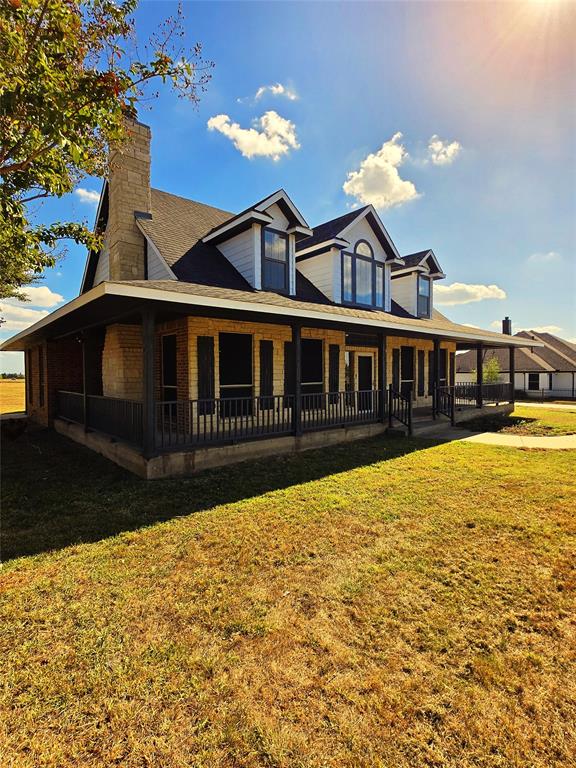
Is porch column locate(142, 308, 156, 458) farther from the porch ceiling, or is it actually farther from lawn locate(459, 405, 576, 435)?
lawn locate(459, 405, 576, 435)

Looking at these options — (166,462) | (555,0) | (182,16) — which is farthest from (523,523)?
(555,0)

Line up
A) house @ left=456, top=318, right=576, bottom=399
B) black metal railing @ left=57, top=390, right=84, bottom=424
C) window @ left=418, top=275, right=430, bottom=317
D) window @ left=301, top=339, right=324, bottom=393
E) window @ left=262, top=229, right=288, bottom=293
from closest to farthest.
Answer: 1. window @ left=262, top=229, right=288, bottom=293
2. black metal railing @ left=57, top=390, right=84, bottom=424
3. window @ left=301, top=339, right=324, bottom=393
4. window @ left=418, top=275, right=430, bottom=317
5. house @ left=456, top=318, right=576, bottom=399

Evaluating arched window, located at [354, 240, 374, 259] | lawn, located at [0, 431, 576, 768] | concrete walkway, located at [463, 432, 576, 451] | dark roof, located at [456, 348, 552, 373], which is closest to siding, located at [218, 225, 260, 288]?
arched window, located at [354, 240, 374, 259]

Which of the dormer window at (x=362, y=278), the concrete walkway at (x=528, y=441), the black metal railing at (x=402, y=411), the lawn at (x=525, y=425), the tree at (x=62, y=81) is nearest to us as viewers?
the tree at (x=62, y=81)

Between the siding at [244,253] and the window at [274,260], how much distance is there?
0.35 meters

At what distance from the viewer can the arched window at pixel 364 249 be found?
13.4 m

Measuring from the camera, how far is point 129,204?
34.3ft

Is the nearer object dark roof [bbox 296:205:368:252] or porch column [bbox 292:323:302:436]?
porch column [bbox 292:323:302:436]

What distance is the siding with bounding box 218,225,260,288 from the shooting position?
10328 mm

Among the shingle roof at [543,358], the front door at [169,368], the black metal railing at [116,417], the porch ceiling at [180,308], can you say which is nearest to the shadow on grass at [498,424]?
the porch ceiling at [180,308]

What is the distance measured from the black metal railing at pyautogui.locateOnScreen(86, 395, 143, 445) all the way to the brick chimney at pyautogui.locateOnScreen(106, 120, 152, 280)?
3743 millimetres

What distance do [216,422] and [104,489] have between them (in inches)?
125

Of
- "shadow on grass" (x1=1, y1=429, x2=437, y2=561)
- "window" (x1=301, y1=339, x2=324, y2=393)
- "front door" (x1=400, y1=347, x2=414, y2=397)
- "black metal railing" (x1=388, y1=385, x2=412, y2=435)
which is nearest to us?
"shadow on grass" (x1=1, y1=429, x2=437, y2=561)

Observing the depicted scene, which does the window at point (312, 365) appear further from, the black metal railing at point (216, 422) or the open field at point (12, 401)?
the open field at point (12, 401)
